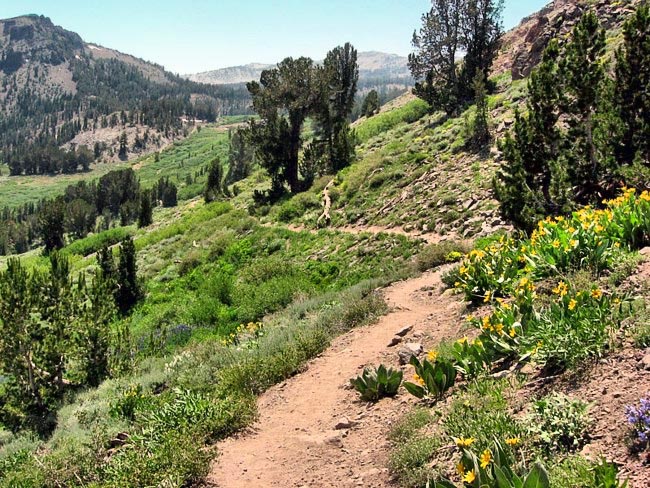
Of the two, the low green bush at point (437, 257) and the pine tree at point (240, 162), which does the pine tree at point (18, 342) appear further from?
the pine tree at point (240, 162)

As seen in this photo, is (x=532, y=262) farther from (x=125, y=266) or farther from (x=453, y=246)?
(x=125, y=266)

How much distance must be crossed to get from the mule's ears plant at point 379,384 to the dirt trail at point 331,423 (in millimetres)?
133

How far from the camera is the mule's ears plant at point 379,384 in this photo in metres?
6.48

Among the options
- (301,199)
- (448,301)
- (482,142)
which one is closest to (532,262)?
(448,301)

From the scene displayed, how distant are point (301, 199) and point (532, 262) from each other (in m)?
22.0

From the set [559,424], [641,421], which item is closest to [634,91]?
[559,424]

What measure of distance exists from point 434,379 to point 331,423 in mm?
1562

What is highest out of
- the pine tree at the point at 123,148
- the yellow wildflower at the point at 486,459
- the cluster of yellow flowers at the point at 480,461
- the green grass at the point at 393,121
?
the pine tree at the point at 123,148

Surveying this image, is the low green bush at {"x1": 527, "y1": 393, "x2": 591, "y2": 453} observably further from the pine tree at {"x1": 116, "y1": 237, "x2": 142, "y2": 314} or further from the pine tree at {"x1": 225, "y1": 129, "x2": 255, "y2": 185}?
the pine tree at {"x1": 225, "y1": 129, "x2": 255, "y2": 185}

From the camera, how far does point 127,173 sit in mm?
115500

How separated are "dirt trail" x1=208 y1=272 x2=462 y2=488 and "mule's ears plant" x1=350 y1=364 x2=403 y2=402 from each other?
0.44 feet

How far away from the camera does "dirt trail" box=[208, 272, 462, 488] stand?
533cm

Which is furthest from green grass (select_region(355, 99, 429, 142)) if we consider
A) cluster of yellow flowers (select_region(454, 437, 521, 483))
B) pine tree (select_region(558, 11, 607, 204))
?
cluster of yellow flowers (select_region(454, 437, 521, 483))

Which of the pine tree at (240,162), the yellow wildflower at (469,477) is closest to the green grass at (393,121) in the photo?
the pine tree at (240,162)
